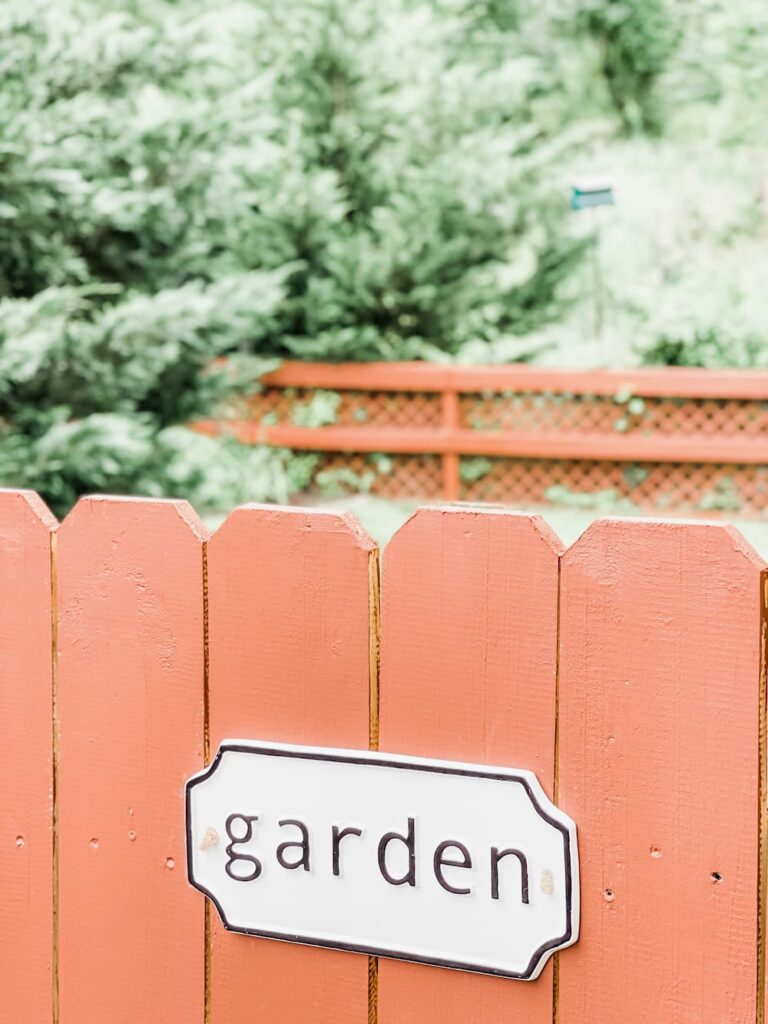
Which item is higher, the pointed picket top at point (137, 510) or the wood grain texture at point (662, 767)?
the pointed picket top at point (137, 510)

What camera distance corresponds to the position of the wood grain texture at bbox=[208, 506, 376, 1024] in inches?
50.6

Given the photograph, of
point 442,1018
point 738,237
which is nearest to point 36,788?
point 442,1018

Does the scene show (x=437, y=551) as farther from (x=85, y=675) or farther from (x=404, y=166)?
(x=404, y=166)

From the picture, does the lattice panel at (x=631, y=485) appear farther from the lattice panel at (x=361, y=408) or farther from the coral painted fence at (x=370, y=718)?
the coral painted fence at (x=370, y=718)

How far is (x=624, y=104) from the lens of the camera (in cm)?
1744

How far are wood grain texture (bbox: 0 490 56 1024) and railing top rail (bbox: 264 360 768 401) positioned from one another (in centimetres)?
745

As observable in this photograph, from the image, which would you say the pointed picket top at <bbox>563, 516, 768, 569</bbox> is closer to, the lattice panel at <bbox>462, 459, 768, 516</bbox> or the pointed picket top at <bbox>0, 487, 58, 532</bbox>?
the pointed picket top at <bbox>0, 487, 58, 532</bbox>

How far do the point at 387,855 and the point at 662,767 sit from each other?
29 centimetres

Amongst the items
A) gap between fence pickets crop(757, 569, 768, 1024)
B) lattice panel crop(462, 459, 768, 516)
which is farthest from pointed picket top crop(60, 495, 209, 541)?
lattice panel crop(462, 459, 768, 516)

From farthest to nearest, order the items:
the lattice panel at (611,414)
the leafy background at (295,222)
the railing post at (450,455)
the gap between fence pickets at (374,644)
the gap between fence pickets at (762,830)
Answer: the railing post at (450,455)
the lattice panel at (611,414)
the leafy background at (295,222)
the gap between fence pickets at (374,644)
the gap between fence pickets at (762,830)

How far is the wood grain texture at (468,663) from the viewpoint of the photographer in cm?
121

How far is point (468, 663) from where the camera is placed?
4.06 ft

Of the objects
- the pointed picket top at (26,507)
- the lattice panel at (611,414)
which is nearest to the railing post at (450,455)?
the lattice panel at (611,414)

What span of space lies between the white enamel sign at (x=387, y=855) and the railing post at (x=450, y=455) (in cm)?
766
